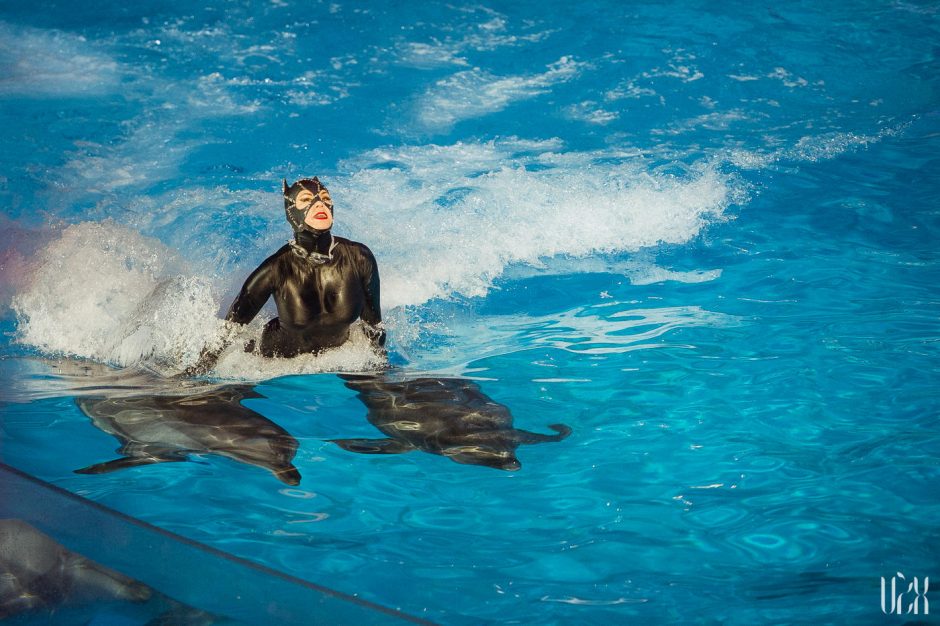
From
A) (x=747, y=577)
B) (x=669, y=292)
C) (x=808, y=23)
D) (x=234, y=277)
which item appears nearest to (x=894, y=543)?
(x=747, y=577)

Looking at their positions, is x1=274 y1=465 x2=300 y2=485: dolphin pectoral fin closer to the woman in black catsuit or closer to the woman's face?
the woman in black catsuit

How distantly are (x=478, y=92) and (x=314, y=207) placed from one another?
6.85 metres

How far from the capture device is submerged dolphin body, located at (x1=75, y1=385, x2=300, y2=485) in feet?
13.0

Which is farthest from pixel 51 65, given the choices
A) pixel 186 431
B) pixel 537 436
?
pixel 537 436

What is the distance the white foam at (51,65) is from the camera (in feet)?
32.1

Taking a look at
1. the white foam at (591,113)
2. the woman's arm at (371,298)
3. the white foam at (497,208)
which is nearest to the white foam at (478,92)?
the white foam at (591,113)

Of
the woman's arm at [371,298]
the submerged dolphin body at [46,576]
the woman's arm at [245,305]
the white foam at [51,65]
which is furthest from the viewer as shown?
the white foam at [51,65]

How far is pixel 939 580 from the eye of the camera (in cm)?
312

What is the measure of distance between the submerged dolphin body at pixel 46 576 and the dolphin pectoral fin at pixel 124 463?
2.64 feet

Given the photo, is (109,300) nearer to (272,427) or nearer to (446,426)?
(272,427)

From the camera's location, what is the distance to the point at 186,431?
4.09 metres

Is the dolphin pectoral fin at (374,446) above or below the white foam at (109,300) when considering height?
below

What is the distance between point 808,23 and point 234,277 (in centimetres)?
879

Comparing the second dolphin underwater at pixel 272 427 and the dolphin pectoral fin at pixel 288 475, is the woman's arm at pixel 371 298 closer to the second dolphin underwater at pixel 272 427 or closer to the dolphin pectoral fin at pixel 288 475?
the second dolphin underwater at pixel 272 427
